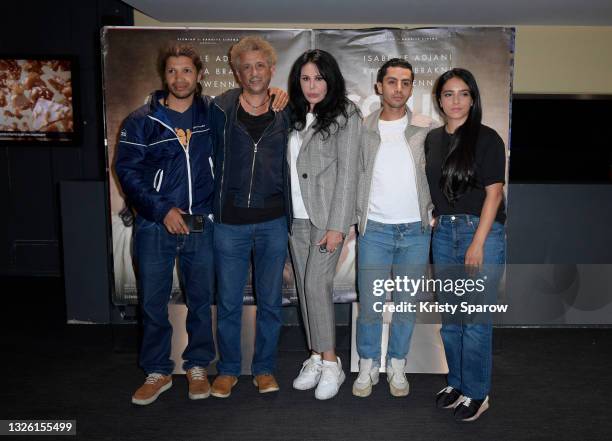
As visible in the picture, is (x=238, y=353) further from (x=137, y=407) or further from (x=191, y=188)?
(x=191, y=188)

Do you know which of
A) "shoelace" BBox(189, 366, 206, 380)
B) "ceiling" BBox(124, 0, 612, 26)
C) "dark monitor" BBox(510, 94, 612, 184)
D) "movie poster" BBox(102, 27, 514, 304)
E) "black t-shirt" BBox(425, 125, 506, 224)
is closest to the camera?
"black t-shirt" BBox(425, 125, 506, 224)

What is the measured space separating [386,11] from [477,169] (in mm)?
1840

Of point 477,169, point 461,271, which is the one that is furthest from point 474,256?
point 477,169

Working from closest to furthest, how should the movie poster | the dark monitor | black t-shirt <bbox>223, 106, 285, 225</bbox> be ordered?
black t-shirt <bbox>223, 106, 285, 225</bbox> < the movie poster < the dark monitor

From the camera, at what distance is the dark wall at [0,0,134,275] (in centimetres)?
463

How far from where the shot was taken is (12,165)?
484cm

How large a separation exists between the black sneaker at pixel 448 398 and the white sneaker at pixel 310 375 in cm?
57

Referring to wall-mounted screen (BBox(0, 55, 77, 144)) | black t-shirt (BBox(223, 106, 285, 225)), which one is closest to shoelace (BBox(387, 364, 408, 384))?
black t-shirt (BBox(223, 106, 285, 225))

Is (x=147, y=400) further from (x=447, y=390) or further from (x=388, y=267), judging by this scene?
(x=447, y=390)

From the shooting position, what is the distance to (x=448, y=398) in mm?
2580

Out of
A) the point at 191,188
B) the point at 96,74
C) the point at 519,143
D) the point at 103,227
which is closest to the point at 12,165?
the point at 96,74

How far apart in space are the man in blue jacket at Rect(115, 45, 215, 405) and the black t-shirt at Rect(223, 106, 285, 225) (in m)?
0.14

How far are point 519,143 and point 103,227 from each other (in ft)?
10.4

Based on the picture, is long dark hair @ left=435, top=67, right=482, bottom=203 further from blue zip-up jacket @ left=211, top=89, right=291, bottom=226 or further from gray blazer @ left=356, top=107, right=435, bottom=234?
blue zip-up jacket @ left=211, top=89, right=291, bottom=226
